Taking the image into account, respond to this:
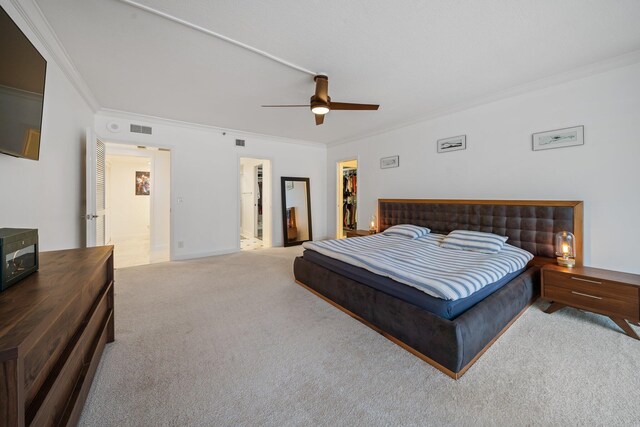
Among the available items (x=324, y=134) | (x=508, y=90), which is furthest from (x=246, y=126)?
(x=508, y=90)

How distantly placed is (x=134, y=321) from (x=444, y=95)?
4449mm

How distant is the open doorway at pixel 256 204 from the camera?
5875 mm

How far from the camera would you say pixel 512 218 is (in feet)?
10.6

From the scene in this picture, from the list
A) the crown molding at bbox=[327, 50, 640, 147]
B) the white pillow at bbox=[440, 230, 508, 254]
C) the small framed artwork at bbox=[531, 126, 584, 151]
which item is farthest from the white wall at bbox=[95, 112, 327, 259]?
the small framed artwork at bbox=[531, 126, 584, 151]

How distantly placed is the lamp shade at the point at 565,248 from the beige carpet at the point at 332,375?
1.73 feet

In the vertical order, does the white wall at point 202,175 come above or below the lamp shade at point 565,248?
above

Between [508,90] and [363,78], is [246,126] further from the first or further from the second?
[508,90]

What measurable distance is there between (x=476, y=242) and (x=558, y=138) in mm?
1521

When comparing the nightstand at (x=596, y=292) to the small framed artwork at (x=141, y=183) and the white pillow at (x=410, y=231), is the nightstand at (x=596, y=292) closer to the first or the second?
the white pillow at (x=410, y=231)

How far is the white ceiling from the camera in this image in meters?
1.86

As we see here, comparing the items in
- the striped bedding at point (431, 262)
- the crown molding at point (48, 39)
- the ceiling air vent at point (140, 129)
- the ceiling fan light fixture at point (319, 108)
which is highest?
the crown molding at point (48, 39)

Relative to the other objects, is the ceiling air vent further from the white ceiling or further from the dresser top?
the dresser top

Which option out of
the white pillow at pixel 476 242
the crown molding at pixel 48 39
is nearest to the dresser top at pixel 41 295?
the crown molding at pixel 48 39

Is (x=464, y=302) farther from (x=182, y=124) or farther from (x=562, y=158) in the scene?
(x=182, y=124)
